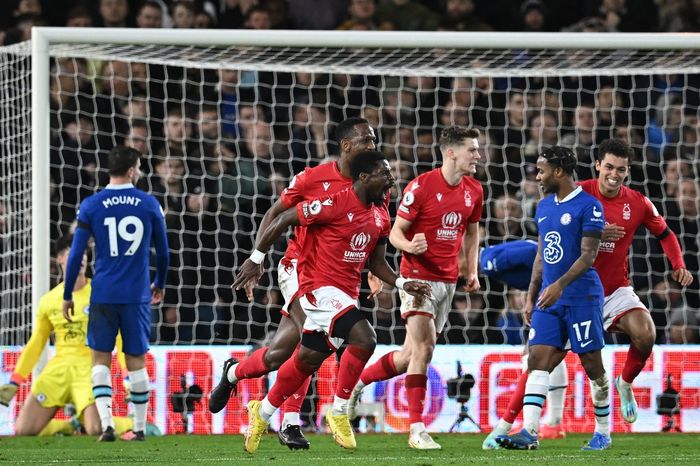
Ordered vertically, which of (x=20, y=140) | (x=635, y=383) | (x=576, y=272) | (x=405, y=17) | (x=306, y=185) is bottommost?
(x=635, y=383)

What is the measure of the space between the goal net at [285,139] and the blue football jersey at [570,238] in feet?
10.5

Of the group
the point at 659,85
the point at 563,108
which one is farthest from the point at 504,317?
the point at 659,85

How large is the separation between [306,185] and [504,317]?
373 centimetres

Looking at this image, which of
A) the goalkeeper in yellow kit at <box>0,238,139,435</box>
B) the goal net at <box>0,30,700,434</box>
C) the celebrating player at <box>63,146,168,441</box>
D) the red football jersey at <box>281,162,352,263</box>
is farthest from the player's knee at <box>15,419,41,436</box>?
the red football jersey at <box>281,162,352,263</box>

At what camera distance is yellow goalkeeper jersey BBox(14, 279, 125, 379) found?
378 inches

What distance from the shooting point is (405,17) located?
43.9ft

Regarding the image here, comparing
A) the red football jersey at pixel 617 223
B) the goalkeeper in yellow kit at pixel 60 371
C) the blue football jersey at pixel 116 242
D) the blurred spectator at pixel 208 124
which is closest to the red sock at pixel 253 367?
the blue football jersey at pixel 116 242

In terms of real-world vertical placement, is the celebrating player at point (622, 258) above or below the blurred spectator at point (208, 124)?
below

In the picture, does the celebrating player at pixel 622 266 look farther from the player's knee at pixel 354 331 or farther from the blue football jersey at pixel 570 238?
the player's knee at pixel 354 331

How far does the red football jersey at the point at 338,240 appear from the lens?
7598mm

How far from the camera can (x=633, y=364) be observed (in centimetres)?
879

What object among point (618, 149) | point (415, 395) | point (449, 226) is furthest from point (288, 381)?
point (618, 149)

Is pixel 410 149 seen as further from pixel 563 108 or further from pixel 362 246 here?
pixel 362 246

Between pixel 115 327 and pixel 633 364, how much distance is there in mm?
3615
